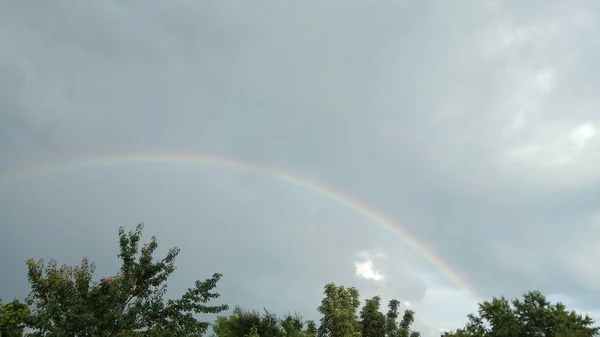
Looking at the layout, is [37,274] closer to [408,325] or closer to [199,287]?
[199,287]

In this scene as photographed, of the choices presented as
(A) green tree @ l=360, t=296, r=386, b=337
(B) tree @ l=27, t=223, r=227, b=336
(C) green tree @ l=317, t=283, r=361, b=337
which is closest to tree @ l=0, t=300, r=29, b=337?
(B) tree @ l=27, t=223, r=227, b=336

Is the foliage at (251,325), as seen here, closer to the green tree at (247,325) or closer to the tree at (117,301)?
the green tree at (247,325)

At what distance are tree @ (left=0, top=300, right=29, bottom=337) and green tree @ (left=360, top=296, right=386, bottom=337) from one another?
45.4 metres

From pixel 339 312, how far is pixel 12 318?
119ft

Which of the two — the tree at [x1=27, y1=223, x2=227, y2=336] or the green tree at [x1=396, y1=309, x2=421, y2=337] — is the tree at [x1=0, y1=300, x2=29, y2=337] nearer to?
the tree at [x1=27, y1=223, x2=227, y2=336]

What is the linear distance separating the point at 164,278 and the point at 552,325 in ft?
143

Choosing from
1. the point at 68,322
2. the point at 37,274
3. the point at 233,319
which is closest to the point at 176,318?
the point at 68,322

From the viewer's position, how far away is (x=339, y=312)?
52.8 meters

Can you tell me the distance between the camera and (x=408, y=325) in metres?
70.1

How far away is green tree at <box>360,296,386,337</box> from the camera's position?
61.4 m

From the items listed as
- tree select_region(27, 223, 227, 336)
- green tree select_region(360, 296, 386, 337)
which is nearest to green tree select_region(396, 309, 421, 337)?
green tree select_region(360, 296, 386, 337)

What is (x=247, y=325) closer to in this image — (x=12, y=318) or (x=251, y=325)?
(x=251, y=325)

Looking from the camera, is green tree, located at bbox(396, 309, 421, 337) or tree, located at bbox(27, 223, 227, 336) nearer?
tree, located at bbox(27, 223, 227, 336)

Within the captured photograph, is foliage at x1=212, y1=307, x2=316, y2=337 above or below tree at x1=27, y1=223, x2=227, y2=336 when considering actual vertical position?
above
